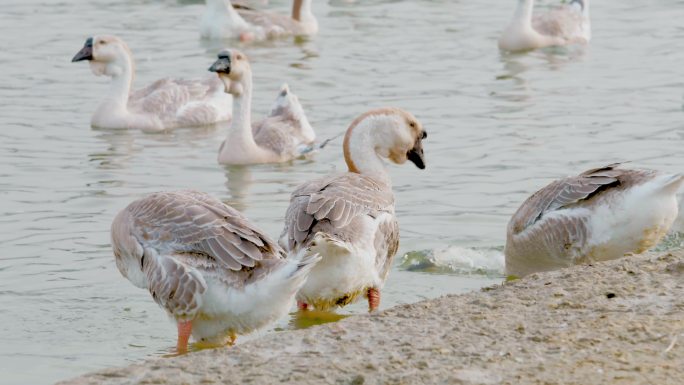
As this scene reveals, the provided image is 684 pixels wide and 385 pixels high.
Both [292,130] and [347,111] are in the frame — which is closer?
[292,130]

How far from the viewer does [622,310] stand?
6.60 meters

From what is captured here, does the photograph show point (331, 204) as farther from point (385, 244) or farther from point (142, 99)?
→ point (142, 99)

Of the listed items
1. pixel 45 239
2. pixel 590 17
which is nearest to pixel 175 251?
pixel 45 239

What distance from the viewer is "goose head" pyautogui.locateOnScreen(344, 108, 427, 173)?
957cm

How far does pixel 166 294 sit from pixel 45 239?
4.01m

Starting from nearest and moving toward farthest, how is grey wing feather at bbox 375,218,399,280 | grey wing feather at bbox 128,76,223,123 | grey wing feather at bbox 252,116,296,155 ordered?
1. grey wing feather at bbox 375,218,399,280
2. grey wing feather at bbox 252,116,296,155
3. grey wing feather at bbox 128,76,223,123

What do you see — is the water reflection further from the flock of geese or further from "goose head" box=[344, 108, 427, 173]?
the flock of geese

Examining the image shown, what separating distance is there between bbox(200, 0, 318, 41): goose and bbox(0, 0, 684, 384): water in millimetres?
344

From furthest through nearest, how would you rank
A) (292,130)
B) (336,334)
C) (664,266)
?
(292,130), (664,266), (336,334)

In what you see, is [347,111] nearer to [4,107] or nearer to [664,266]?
[4,107]

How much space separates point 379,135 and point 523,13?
11569 millimetres

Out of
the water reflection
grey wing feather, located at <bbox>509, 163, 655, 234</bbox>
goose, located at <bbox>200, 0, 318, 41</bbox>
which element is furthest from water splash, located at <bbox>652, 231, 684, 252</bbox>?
goose, located at <bbox>200, 0, 318, 41</bbox>

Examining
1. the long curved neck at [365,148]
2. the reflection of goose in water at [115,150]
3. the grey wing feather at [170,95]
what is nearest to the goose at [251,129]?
the reflection of goose in water at [115,150]

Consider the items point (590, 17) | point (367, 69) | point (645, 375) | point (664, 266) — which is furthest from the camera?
point (590, 17)
